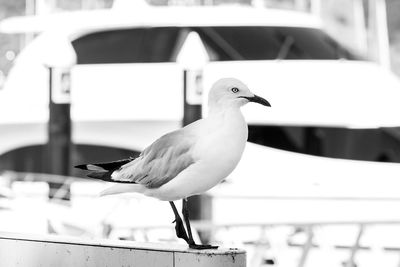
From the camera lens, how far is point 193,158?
3330 millimetres

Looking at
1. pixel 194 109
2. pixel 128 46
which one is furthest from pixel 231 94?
pixel 128 46

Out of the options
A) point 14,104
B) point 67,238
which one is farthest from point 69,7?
point 67,238

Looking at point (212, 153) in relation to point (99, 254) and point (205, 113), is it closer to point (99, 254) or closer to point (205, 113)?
point (99, 254)

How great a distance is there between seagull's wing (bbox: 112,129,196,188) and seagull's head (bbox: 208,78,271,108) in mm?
121

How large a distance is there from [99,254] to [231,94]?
879 mm

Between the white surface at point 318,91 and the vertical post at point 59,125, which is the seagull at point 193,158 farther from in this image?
the white surface at point 318,91

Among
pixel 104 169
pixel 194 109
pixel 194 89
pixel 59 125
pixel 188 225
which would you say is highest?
pixel 104 169

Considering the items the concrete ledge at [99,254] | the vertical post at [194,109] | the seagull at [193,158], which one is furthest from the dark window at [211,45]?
the seagull at [193,158]

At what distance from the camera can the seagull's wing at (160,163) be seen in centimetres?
339

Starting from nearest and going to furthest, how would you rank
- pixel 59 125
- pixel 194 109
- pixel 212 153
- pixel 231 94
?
pixel 212 153
pixel 231 94
pixel 194 109
pixel 59 125

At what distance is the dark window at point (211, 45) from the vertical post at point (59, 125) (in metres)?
1.07

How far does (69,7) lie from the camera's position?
1286 inches

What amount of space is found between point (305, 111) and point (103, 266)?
8183mm

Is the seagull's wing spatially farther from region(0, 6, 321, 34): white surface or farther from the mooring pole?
region(0, 6, 321, 34): white surface
